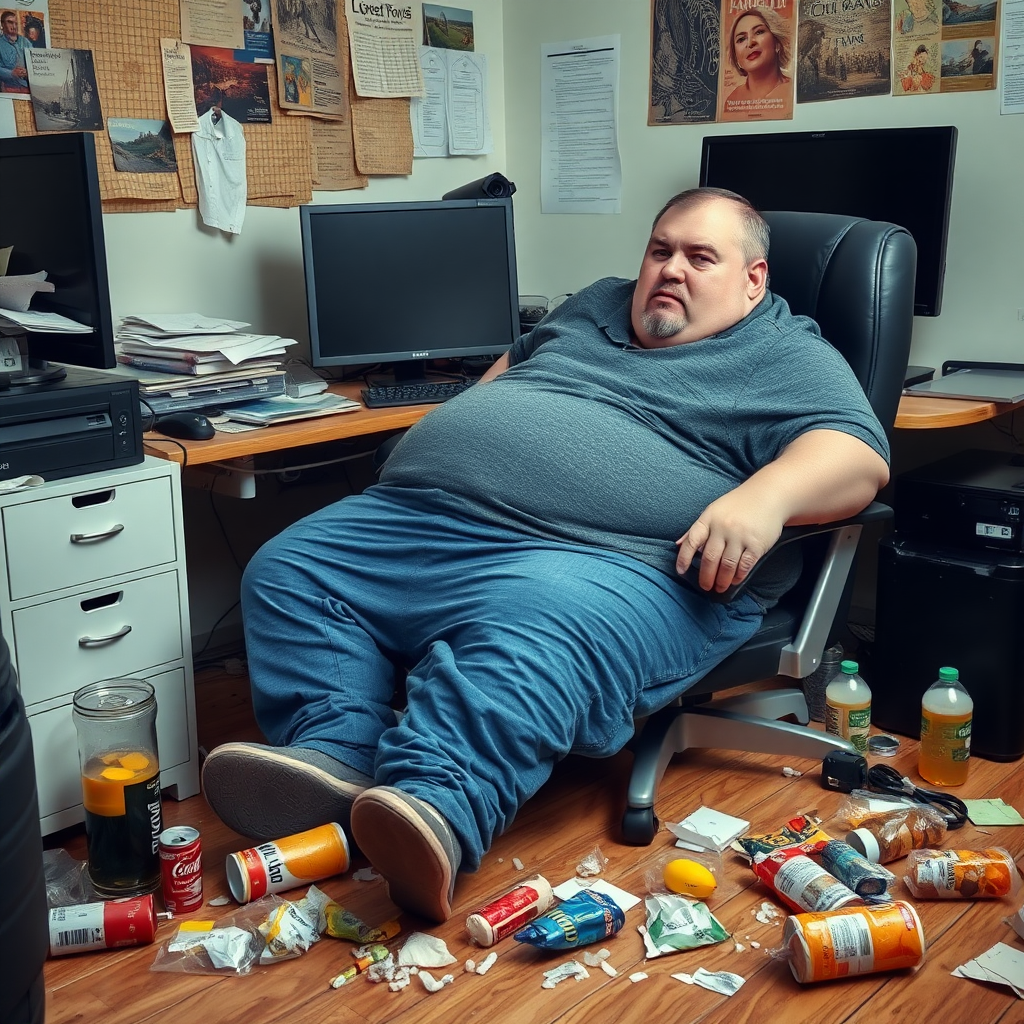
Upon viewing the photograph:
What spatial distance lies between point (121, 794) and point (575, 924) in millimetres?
658

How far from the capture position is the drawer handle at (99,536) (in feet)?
6.07

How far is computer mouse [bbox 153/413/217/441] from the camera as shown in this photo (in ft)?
6.78

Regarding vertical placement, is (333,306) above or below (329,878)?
above

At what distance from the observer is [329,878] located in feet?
5.66

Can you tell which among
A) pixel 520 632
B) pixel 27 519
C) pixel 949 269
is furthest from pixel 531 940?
pixel 949 269

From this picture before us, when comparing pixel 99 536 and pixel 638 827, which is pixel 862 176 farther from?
pixel 99 536

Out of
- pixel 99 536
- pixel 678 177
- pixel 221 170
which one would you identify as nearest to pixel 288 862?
pixel 99 536

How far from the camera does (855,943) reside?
1.47 metres

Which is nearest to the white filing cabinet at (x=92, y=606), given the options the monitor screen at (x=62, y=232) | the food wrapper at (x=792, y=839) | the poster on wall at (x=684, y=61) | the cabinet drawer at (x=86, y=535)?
the cabinet drawer at (x=86, y=535)

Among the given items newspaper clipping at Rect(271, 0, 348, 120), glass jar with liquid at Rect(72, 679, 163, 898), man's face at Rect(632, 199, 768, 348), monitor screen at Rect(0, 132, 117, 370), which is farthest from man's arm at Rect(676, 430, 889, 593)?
newspaper clipping at Rect(271, 0, 348, 120)

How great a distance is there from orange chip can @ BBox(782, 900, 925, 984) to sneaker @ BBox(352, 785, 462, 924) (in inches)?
17.5

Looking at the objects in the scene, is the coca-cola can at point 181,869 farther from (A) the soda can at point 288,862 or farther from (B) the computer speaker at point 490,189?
(B) the computer speaker at point 490,189

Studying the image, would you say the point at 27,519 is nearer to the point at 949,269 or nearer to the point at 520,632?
the point at 520,632

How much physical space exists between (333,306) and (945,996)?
1.78 meters
